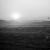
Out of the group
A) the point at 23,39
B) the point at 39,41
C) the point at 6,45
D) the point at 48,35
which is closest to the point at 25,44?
the point at 23,39

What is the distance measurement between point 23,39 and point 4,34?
1809 millimetres

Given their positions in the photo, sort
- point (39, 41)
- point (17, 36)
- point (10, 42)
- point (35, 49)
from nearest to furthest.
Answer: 1. point (35, 49)
2. point (39, 41)
3. point (10, 42)
4. point (17, 36)

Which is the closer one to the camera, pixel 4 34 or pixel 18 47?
pixel 18 47

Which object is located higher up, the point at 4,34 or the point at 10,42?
the point at 4,34

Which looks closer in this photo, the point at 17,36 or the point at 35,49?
the point at 35,49

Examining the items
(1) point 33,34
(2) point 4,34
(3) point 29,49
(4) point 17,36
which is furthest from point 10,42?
(1) point 33,34

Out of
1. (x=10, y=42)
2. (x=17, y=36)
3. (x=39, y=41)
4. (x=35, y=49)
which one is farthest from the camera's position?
(x=17, y=36)

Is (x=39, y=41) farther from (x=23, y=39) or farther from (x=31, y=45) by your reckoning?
(x=23, y=39)

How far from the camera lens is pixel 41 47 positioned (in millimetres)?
3559

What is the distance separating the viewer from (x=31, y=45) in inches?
146

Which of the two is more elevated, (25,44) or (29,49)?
(25,44)

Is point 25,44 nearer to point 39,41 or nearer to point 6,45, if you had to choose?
point 39,41

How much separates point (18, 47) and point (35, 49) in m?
1.23

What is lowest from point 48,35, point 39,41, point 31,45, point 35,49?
point 35,49
